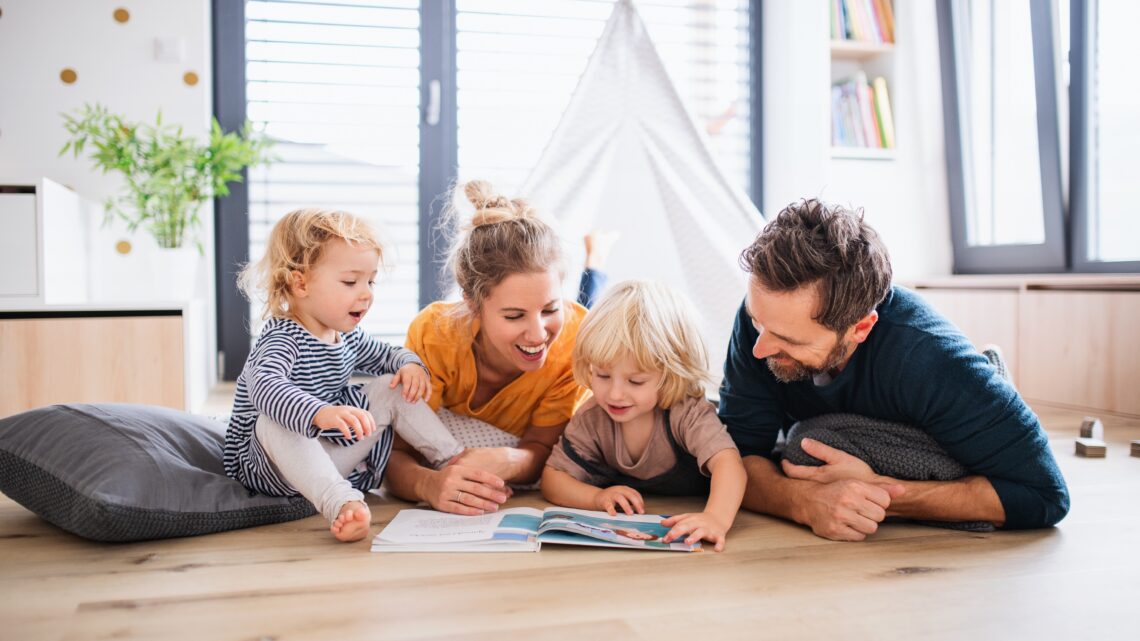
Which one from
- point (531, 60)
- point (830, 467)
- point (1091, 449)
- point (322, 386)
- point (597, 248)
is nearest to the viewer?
point (830, 467)

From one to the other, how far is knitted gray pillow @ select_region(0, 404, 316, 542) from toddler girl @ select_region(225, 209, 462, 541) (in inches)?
2.8

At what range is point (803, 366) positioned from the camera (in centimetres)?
133

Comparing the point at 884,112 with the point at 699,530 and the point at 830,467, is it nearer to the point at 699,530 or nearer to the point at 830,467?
the point at 830,467

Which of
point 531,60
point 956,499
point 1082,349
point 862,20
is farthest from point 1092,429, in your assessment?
point 531,60

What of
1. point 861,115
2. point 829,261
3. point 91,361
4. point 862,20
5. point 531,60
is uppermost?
point 862,20

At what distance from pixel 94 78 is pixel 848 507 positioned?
2.84 m

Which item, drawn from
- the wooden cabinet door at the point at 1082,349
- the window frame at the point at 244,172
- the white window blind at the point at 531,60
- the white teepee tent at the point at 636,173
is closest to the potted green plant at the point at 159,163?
the window frame at the point at 244,172

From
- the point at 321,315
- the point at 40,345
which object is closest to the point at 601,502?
the point at 321,315

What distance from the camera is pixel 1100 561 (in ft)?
4.10

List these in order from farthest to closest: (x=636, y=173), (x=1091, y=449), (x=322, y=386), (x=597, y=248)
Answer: (x=636, y=173)
(x=597, y=248)
(x=1091, y=449)
(x=322, y=386)

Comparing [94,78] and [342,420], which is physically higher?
[94,78]

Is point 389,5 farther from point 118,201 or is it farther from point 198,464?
point 198,464

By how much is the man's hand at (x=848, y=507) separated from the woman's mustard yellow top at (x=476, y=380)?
0.53 m

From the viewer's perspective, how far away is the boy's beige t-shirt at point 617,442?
1.52 meters
